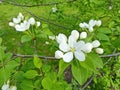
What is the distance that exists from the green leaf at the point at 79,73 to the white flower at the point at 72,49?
0.08 feet

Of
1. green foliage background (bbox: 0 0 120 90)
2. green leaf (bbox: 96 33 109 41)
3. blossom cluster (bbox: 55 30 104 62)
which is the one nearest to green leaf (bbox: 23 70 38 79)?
green foliage background (bbox: 0 0 120 90)

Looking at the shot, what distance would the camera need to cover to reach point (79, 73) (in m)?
0.85

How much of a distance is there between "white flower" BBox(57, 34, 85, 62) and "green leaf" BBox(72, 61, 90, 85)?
2cm

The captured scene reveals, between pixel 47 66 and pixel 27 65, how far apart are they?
0.26 feet

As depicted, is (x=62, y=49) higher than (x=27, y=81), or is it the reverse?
(x=62, y=49)

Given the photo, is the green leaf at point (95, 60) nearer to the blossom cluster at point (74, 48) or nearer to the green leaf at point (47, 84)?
the blossom cluster at point (74, 48)

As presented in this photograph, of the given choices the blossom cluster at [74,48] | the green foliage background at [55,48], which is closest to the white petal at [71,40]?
the blossom cluster at [74,48]

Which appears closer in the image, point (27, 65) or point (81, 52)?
point (81, 52)

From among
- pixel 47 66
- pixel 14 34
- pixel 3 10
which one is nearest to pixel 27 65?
pixel 47 66

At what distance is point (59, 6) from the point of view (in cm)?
274

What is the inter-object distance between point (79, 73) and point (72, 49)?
9 cm

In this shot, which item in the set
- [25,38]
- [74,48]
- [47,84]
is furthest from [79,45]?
[25,38]

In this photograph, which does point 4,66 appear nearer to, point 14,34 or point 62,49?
point 62,49

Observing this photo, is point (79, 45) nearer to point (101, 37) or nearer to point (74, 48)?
point (74, 48)
